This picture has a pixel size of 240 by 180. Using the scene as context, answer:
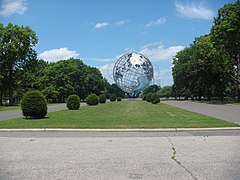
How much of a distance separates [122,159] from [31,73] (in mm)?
68697

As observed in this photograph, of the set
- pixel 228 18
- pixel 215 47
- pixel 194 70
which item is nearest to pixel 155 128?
pixel 228 18

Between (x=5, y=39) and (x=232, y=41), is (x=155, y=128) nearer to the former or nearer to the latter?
(x=232, y=41)

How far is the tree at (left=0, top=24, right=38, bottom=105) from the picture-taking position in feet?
173

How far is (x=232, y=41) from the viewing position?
1604 inches

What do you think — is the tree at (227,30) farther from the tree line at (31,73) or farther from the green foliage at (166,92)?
the green foliage at (166,92)

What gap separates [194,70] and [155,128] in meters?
54.4

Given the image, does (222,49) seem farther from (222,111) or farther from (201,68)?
(222,111)

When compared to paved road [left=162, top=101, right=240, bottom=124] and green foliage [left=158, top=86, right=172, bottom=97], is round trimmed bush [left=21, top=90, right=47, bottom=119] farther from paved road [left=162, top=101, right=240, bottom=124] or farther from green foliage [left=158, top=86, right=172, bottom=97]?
green foliage [left=158, top=86, right=172, bottom=97]

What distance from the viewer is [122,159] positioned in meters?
6.99

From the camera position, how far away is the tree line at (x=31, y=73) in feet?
176

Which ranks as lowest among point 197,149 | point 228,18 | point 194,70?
point 197,149

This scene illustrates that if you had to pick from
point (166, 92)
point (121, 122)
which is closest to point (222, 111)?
point (121, 122)

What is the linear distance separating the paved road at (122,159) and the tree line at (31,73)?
45687 millimetres

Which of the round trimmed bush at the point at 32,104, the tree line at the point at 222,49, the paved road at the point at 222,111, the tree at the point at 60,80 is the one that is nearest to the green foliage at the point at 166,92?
the tree at the point at 60,80
